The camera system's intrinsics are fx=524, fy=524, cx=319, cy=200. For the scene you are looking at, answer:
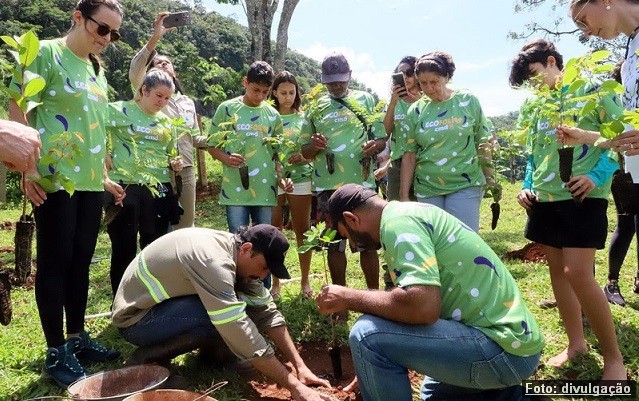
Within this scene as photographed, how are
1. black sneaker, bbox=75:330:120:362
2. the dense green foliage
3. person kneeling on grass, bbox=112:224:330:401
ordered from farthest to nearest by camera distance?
the dense green foliage
black sneaker, bbox=75:330:120:362
person kneeling on grass, bbox=112:224:330:401

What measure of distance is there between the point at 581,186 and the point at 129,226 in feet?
9.84

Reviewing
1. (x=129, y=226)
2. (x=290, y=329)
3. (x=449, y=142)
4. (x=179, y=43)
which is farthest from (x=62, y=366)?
(x=179, y=43)

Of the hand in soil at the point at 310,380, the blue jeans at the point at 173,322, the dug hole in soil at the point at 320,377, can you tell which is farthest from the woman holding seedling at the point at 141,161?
the hand in soil at the point at 310,380

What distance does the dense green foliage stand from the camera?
1459 centimetres

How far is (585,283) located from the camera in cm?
285

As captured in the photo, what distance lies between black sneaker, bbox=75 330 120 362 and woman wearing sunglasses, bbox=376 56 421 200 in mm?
2552

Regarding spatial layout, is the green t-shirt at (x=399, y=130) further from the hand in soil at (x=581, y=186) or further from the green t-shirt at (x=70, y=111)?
the green t-shirt at (x=70, y=111)

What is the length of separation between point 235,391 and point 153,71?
248 cm

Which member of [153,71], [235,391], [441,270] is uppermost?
[153,71]

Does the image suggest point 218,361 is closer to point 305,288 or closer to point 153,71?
point 305,288

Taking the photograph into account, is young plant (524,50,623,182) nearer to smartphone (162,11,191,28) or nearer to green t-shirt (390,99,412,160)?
green t-shirt (390,99,412,160)

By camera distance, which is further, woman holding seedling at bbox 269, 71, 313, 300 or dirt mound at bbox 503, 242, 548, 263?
dirt mound at bbox 503, 242, 548, 263

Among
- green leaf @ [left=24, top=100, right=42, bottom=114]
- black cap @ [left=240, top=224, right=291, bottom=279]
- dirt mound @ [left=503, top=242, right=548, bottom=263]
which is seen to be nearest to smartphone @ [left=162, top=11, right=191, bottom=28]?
green leaf @ [left=24, top=100, right=42, bottom=114]

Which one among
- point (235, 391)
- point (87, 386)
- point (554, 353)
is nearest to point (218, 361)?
point (235, 391)
